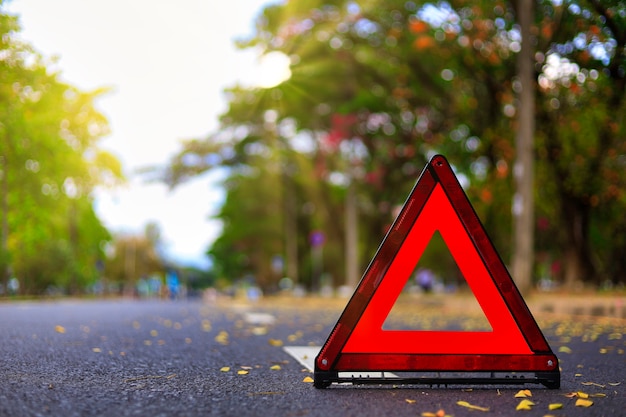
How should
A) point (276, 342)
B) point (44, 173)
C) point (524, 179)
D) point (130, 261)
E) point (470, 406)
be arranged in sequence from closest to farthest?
point (470, 406)
point (276, 342)
point (524, 179)
point (44, 173)
point (130, 261)

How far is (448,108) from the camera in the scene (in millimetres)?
24797

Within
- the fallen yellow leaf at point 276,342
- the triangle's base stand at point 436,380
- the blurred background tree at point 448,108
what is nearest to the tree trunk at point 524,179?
the blurred background tree at point 448,108

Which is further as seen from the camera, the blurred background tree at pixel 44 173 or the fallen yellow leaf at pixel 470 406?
the blurred background tree at pixel 44 173

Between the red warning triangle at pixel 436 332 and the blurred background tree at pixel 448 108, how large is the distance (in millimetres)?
12440

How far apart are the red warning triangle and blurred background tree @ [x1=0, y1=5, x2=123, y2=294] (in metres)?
22.8

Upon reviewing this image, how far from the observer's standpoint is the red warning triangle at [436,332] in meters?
5.09

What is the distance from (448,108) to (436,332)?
20322 mm

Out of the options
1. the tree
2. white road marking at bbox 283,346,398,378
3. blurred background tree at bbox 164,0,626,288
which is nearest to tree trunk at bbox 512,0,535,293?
blurred background tree at bbox 164,0,626,288

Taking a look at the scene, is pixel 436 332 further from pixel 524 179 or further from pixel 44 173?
pixel 44 173

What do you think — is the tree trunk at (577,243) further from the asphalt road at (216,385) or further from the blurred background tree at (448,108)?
the asphalt road at (216,385)

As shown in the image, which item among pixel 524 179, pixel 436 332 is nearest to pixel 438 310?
pixel 524 179

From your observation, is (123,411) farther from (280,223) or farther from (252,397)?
(280,223)

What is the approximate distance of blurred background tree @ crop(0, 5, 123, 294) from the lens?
31.1 m

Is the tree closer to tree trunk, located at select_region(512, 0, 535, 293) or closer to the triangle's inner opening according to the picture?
the triangle's inner opening
